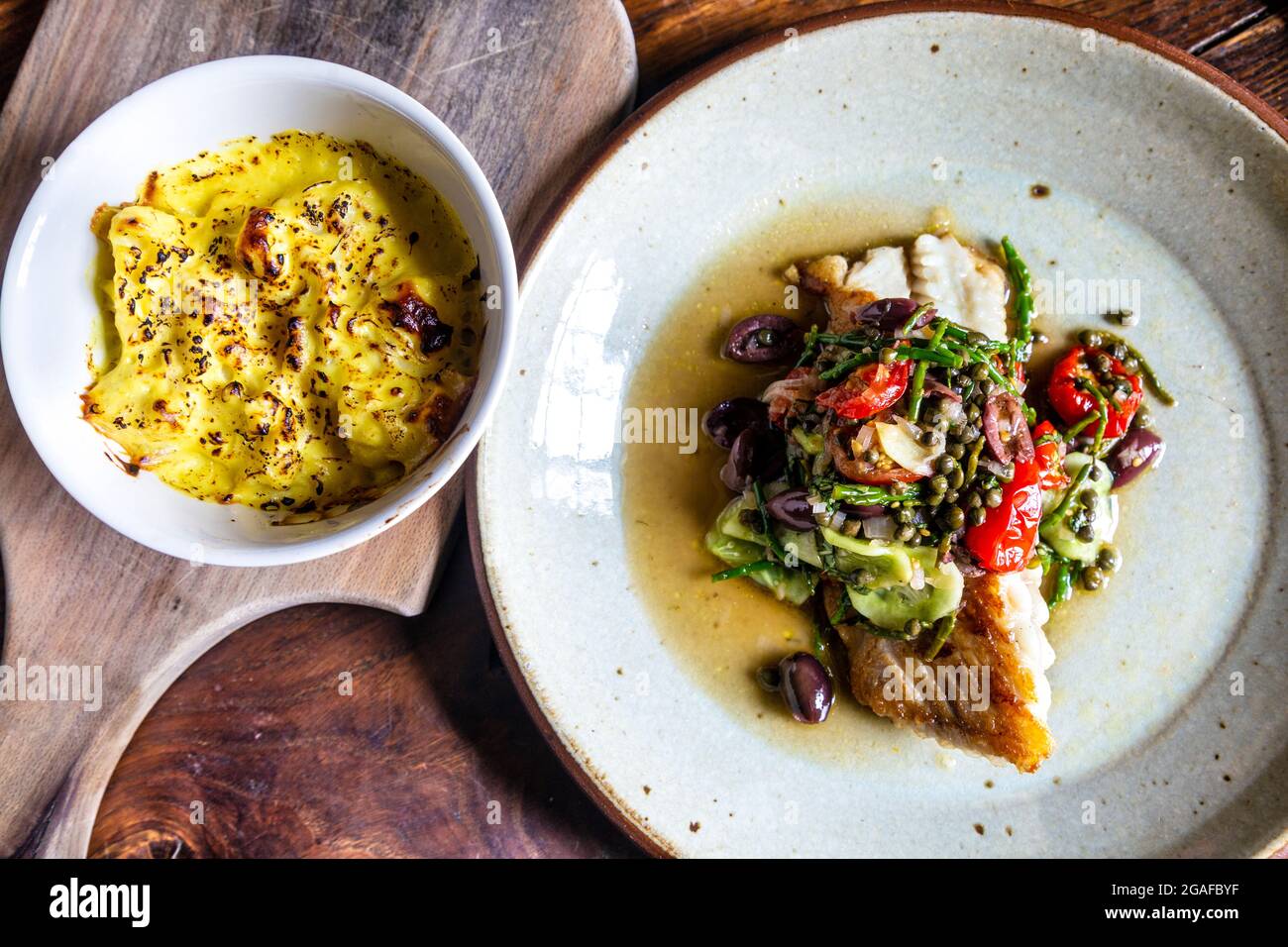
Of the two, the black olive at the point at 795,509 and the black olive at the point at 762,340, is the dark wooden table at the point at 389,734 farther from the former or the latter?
the black olive at the point at 795,509

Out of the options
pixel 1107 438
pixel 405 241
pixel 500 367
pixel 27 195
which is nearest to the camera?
pixel 500 367

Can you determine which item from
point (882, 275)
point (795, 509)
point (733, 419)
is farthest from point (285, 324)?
point (882, 275)

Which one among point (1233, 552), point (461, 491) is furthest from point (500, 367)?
point (1233, 552)

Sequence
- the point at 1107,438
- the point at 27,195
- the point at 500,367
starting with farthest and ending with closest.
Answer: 1. the point at 1107,438
2. the point at 27,195
3. the point at 500,367

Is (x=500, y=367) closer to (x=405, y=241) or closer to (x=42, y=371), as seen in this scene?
(x=405, y=241)

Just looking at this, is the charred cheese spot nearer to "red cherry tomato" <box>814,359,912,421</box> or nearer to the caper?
"red cherry tomato" <box>814,359,912,421</box>

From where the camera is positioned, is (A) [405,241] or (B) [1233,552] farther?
(B) [1233,552]

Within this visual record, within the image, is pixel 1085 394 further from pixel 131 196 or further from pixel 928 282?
pixel 131 196
